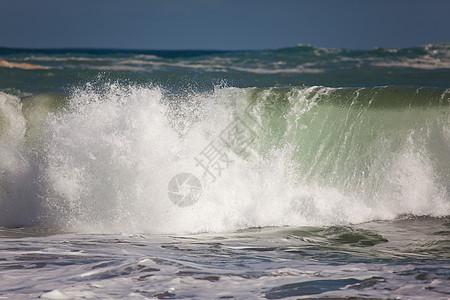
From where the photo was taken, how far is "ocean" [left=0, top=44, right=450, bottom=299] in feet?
14.5

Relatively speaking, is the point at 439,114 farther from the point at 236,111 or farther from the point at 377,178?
the point at 236,111

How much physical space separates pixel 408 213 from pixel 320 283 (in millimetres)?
3315

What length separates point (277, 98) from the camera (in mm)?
8547

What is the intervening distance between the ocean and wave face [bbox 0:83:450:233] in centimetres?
2

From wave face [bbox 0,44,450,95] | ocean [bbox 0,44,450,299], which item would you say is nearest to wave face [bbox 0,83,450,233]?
ocean [bbox 0,44,450,299]

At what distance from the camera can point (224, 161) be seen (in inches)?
291

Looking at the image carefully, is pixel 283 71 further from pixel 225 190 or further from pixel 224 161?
pixel 225 190

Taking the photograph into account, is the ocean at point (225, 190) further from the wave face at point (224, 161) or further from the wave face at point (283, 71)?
the wave face at point (283, 71)

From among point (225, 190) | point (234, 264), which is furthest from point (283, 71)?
point (234, 264)

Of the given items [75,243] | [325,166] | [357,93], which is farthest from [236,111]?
[75,243]

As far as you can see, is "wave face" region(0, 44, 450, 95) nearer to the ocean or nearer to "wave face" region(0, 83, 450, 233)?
"wave face" region(0, 83, 450, 233)

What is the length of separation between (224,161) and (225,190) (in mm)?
509

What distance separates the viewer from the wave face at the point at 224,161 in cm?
675

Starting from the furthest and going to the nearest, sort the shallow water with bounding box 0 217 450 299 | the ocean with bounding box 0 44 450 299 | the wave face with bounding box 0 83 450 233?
the wave face with bounding box 0 83 450 233
the ocean with bounding box 0 44 450 299
the shallow water with bounding box 0 217 450 299
